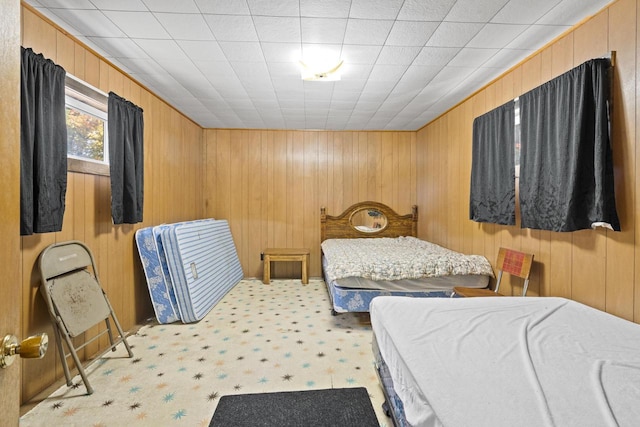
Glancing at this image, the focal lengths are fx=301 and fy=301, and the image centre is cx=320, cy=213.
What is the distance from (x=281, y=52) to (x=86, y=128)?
5.47ft

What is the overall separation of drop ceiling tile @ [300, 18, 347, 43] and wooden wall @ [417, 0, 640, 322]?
1.57 meters

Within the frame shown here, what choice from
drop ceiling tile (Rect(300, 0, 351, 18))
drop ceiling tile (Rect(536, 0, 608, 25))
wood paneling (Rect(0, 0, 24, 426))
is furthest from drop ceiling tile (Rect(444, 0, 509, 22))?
wood paneling (Rect(0, 0, 24, 426))

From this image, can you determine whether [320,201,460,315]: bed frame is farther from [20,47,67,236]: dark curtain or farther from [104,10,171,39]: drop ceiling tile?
[20,47,67,236]: dark curtain

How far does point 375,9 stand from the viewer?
1903 mm

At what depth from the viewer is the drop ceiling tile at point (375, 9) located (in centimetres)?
184

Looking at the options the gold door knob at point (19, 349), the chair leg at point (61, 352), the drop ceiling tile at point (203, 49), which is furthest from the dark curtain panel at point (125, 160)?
the gold door knob at point (19, 349)

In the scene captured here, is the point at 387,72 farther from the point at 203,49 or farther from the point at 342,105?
the point at 203,49

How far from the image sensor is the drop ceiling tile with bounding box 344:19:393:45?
6.68 ft

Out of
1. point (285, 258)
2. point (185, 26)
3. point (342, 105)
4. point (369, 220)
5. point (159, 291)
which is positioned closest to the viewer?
point (185, 26)

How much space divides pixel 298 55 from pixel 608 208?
2.38m

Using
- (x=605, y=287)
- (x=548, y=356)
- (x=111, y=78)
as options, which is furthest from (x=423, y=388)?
(x=111, y=78)

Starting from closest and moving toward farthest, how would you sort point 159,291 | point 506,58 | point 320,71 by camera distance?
point 506,58, point 320,71, point 159,291

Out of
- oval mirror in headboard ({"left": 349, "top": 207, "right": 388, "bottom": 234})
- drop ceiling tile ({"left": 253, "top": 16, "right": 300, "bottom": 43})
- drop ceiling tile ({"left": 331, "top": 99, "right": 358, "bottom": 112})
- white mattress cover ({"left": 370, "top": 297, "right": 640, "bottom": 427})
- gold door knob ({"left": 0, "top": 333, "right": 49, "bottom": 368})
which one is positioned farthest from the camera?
oval mirror in headboard ({"left": 349, "top": 207, "right": 388, "bottom": 234})

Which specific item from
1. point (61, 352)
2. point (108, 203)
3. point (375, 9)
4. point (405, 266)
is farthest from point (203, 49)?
point (405, 266)
